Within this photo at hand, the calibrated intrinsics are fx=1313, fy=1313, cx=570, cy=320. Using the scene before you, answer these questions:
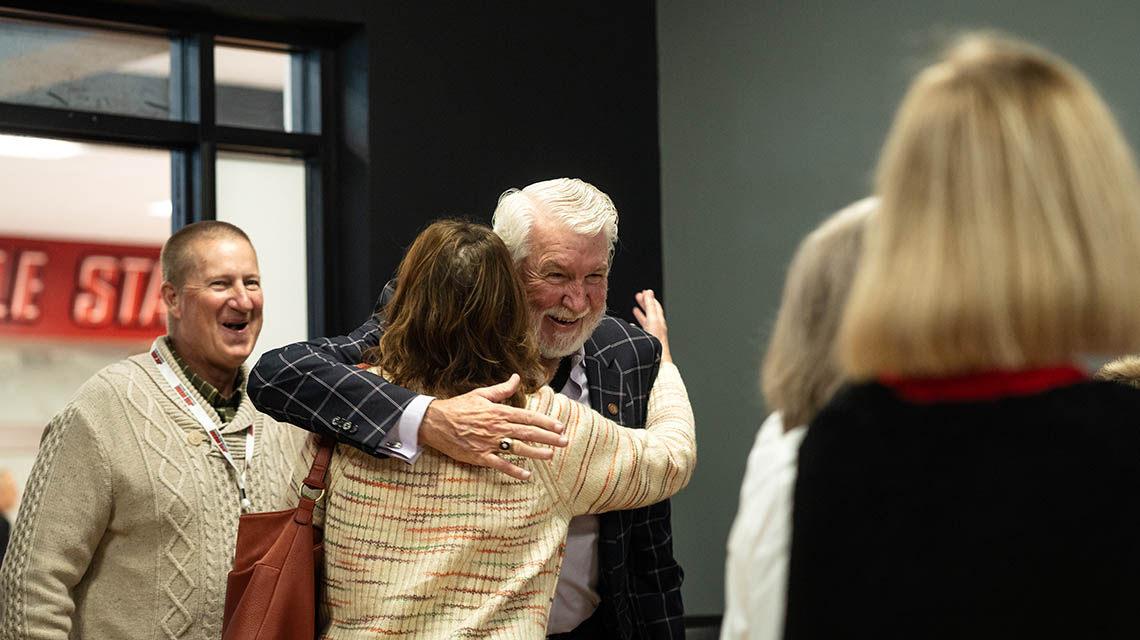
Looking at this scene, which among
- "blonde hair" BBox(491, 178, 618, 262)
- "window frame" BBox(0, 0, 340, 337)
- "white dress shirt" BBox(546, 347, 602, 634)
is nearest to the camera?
"white dress shirt" BBox(546, 347, 602, 634)

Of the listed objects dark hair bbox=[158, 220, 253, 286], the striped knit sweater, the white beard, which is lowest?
the striped knit sweater

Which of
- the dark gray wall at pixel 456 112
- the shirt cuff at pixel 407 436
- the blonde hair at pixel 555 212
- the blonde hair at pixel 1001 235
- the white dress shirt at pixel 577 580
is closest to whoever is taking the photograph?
the blonde hair at pixel 1001 235

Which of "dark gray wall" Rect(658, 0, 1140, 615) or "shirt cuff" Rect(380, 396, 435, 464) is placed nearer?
"shirt cuff" Rect(380, 396, 435, 464)

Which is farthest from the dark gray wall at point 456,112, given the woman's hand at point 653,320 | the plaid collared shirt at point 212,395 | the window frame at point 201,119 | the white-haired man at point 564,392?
the woman's hand at point 653,320

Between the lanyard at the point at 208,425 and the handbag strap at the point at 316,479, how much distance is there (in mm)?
732

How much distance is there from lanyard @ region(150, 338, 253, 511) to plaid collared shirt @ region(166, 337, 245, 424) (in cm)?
4

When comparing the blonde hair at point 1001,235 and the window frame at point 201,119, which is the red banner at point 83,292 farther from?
the blonde hair at point 1001,235

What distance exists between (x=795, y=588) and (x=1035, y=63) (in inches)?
22.3

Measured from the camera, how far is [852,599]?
50.0 inches

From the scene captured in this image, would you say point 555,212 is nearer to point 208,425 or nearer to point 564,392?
point 564,392

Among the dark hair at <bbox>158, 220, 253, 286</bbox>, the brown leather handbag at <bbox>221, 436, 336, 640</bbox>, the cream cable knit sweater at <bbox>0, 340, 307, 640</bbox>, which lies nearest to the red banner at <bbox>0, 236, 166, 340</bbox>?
the dark hair at <bbox>158, 220, 253, 286</bbox>

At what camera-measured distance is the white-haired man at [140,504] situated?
2652 mm

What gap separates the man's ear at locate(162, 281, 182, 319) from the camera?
3.05 meters

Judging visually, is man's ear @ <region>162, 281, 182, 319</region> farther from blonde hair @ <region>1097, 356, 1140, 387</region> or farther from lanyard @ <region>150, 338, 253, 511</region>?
blonde hair @ <region>1097, 356, 1140, 387</region>
